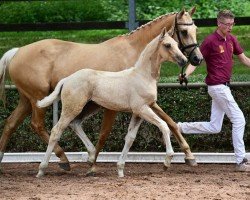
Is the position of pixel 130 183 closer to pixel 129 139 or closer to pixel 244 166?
pixel 129 139

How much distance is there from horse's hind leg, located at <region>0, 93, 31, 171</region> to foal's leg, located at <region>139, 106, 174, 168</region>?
6.33 feet

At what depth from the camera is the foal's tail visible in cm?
978

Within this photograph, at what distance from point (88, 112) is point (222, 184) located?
6.28 ft

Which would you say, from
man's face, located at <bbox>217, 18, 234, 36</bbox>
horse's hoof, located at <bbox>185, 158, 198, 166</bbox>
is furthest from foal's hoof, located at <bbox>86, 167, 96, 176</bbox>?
man's face, located at <bbox>217, 18, 234, 36</bbox>

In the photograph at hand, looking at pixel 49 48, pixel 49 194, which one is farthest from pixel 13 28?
pixel 49 194

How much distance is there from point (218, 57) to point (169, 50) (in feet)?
2.55

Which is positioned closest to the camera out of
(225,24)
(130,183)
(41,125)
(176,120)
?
(130,183)

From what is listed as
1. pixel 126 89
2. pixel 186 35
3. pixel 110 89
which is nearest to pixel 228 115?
pixel 186 35

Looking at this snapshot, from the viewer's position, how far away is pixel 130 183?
918cm

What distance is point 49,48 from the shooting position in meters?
10.6

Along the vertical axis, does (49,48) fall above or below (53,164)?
above

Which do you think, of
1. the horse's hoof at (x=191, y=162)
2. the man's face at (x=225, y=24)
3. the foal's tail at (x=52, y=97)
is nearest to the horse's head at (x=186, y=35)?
the man's face at (x=225, y=24)

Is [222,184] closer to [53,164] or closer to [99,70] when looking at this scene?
[99,70]

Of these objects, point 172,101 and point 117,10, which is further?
point 117,10
